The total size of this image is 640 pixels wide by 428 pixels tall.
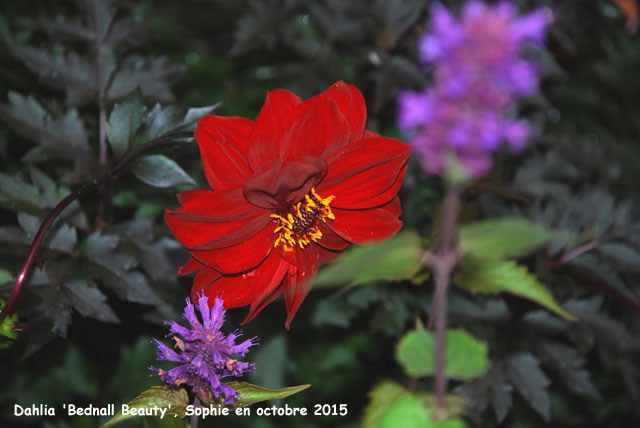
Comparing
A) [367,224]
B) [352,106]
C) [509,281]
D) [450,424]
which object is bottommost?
[450,424]

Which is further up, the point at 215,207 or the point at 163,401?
the point at 215,207

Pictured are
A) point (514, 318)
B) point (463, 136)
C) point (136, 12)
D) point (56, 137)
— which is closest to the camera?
point (463, 136)

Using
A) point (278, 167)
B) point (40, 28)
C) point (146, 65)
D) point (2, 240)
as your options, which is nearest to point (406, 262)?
point (278, 167)

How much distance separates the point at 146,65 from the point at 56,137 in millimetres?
177

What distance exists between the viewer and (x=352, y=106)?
656 mm

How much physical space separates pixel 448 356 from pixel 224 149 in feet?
1.09

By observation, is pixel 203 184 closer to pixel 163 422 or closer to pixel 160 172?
pixel 160 172

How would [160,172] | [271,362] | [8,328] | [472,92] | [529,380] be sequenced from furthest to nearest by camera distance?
[271,362], [529,380], [160,172], [8,328], [472,92]

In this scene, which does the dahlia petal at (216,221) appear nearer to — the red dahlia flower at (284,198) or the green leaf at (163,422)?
the red dahlia flower at (284,198)

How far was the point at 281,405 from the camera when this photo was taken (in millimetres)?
966

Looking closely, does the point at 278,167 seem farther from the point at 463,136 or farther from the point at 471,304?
the point at 471,304

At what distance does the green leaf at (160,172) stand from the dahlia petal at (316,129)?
0.18 m

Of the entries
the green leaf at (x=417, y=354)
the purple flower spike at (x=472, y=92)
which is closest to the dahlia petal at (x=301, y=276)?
the green leaf at (x=417, y=354)

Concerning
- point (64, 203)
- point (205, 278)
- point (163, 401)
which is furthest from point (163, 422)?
point (64, 203)
